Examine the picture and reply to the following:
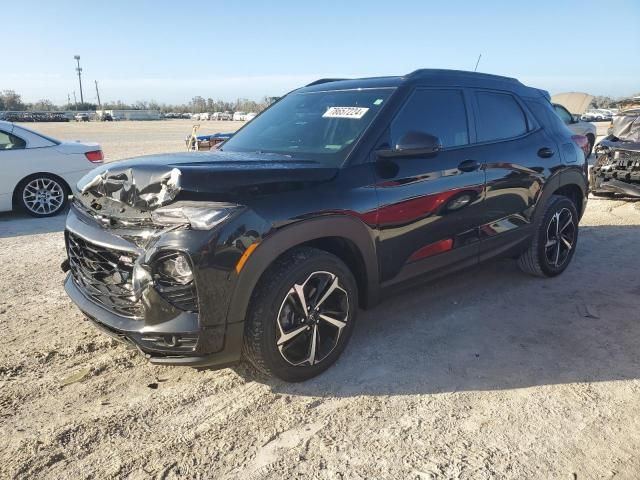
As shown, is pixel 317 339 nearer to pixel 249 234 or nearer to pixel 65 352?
pixel 249 234

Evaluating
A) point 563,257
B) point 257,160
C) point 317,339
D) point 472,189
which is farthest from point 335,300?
point 563,257

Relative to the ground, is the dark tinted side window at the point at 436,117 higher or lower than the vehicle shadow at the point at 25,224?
higher

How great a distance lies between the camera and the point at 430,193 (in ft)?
11.5

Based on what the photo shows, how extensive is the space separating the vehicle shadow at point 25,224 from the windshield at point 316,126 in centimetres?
426

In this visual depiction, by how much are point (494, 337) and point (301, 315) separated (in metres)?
1.61

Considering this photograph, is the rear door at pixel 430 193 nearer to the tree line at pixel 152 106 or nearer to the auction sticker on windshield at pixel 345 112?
the auction sticker on windshield at pixel 345 112

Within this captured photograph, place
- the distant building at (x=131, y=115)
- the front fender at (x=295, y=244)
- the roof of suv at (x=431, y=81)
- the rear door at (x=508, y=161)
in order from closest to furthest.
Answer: the front fender at (x=295, y=244)
the roof of suv at (x=431, y=81)
the rear door at (x=508, y=161)
the distant building at (x=131, y=115)

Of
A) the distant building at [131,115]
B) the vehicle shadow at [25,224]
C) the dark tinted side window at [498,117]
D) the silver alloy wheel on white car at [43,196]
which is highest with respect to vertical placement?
the dark tinted side window at [498,117]

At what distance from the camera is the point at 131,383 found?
309 cm

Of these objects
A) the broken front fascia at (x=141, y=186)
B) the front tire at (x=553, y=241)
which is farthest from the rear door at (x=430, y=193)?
the broken front fascia at (x=141, y=186)

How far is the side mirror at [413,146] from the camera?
3.20m

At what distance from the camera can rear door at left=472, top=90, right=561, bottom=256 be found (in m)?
4.10

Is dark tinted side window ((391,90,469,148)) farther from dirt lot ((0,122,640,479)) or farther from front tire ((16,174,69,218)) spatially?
front tire ((16,174,69,218))

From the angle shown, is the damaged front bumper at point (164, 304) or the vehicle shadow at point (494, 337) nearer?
the damaged front bumper at point (164, 304)
